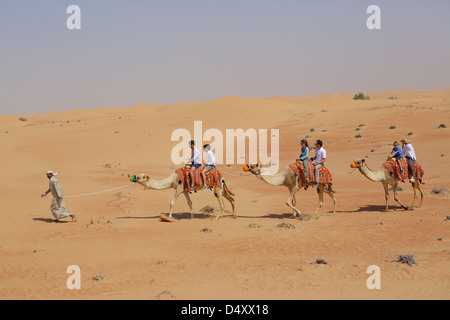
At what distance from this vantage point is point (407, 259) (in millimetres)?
10086

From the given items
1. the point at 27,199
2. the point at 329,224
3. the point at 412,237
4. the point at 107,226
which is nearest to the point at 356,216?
the point at 329,224

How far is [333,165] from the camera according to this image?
90.4 feet

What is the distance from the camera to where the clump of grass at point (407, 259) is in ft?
32.7

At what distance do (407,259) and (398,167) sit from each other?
645cm

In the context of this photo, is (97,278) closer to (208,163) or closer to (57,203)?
(208,163)

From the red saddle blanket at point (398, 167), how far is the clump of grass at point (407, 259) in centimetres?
619

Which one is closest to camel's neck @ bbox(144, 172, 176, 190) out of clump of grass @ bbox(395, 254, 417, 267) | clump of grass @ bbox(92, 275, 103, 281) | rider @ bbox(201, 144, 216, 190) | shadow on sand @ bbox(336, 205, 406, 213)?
rider @ bbox(201, 144, 216, 190)

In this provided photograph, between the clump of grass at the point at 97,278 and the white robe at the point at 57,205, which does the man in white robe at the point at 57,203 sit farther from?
the clump of grass at the point at 97,278

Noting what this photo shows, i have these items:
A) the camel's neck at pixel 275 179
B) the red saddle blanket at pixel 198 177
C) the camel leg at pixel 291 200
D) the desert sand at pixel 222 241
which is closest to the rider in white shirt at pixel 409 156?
the desert sand at pixel 222 241

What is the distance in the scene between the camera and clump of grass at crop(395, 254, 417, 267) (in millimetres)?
9977

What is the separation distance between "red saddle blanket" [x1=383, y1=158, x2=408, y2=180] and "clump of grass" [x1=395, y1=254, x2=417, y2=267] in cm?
619

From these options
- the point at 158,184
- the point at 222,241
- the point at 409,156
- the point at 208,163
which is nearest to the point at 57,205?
the point at 158,184
